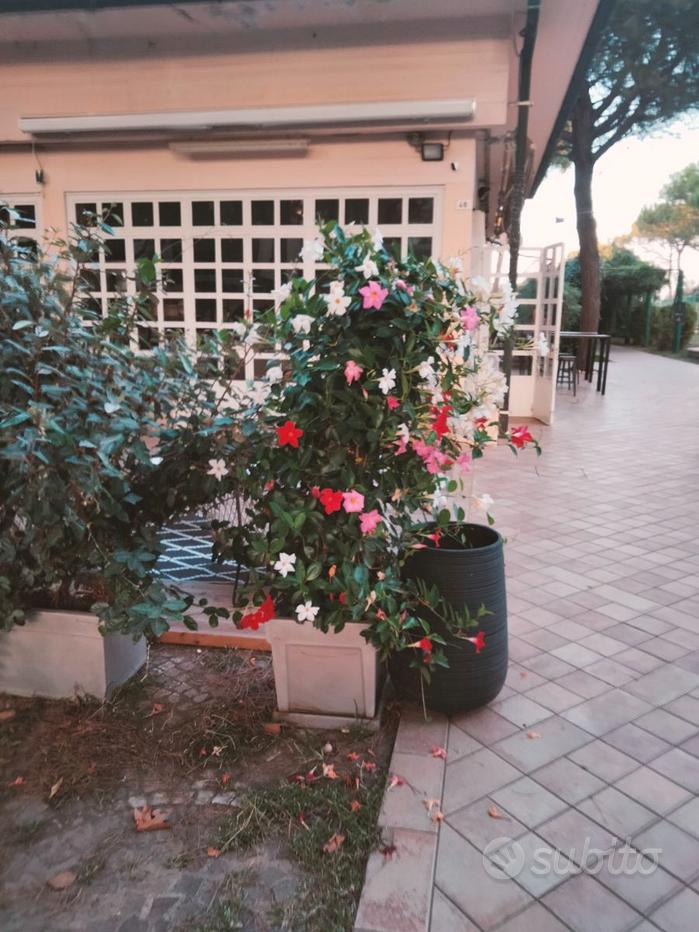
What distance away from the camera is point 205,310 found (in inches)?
273

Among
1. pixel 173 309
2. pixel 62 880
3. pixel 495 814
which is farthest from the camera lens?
pixel 173 309

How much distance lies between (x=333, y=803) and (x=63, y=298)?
1827mm

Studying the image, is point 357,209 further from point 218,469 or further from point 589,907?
point 589,907

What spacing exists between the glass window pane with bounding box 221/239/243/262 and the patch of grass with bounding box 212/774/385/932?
5.60 metres

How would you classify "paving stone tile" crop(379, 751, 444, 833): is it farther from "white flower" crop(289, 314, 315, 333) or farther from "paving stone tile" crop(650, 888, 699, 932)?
"white flower" crop(289, 314, 315, 333)

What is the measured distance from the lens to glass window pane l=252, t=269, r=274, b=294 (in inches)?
263

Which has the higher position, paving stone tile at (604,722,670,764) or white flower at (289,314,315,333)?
white flower at (289,314,315,333)

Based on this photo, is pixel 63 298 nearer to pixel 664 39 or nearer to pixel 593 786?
pixel 593 786

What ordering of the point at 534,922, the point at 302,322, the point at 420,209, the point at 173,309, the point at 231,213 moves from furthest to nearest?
the point at 173,309 → the point at 231,213 → the point at 420,209 → the point at 302,322 → the point at 534,922

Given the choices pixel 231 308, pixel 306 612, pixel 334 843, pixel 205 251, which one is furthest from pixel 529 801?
pixel 205 251

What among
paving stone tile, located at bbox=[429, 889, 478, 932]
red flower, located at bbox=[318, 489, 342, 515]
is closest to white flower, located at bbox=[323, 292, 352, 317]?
red flower, located at bbox=[318, 489, 342, 515]

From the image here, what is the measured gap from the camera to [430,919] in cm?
162

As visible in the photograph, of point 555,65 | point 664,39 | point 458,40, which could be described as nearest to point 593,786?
point 458,40

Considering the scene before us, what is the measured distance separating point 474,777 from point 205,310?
5.71 m
